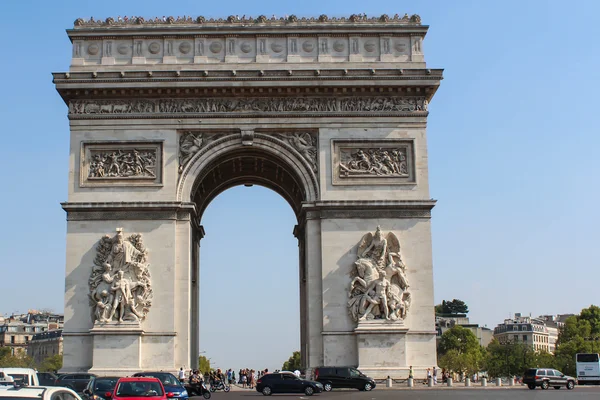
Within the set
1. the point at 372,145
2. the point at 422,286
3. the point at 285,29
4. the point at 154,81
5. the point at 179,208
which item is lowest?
the point at 422,286

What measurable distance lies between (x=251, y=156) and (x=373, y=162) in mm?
5734

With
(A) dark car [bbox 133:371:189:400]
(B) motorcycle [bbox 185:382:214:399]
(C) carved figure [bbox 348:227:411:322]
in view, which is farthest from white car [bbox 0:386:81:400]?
(C) carved figure [bbox 348:227:411:322]

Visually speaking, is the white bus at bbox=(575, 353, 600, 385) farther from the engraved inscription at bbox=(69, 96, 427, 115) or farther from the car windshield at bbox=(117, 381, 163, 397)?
the car windshield at bbox=(117, 381, 163, 397)

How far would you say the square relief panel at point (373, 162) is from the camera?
37.5 metres

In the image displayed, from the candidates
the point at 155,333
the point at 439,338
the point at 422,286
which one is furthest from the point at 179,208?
the point at 439,338

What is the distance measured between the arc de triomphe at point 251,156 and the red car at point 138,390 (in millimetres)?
15447

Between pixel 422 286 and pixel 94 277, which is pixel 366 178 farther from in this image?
pixel 94 277

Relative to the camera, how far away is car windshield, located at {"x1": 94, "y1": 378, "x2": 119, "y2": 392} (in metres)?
24.4

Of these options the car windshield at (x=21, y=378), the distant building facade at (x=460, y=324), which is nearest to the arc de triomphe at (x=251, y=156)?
the car windshield at (x=21, y=378)

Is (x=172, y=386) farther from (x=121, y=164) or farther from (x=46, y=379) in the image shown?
(x=121, y=164)

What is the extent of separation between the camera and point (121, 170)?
3738 cm

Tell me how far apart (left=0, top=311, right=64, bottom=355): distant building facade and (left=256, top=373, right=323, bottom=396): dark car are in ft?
290

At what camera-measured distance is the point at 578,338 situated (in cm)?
8356

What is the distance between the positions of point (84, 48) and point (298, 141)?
10.5 m
